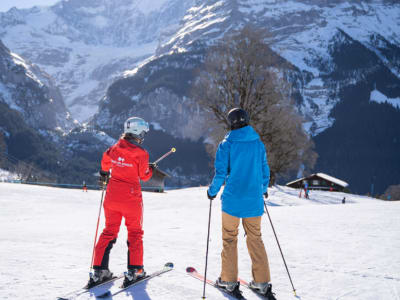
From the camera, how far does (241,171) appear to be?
3971 mm

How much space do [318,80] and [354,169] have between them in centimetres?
7318

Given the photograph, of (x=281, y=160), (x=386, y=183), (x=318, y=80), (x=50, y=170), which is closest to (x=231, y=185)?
(x=281, y=160)

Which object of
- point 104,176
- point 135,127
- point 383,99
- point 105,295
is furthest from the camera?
point 383,99

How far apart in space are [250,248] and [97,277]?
77.4 inches

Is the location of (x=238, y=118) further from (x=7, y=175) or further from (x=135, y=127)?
(x=7, y=175)

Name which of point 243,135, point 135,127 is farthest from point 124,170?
point 243,135

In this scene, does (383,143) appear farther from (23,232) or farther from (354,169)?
(23,232)

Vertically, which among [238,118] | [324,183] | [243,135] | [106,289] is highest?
[238,118]

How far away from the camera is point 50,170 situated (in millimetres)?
143000

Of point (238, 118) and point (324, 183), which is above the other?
point (238, 118)

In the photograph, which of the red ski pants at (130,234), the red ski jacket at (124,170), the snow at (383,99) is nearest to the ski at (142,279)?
the red ski pants at (130,234)

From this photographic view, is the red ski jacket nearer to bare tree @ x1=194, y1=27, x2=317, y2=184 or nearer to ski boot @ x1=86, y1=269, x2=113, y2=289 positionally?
ski boot @ x1=86, y1=269, x2=113, y2=289

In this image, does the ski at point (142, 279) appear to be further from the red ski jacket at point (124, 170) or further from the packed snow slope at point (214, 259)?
the red ski jacket at point (124, 170)

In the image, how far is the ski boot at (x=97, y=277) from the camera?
4.09 m
